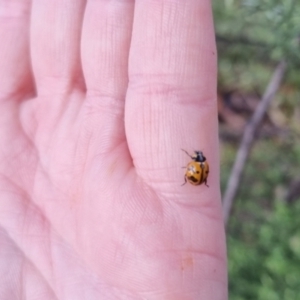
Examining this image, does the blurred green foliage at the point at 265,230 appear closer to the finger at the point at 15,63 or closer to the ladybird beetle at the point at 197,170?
the ladybird beetle at the point at 197,170

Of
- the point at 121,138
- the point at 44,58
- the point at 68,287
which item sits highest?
the point at 44,58

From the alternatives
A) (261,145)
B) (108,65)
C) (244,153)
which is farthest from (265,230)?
(108,65)

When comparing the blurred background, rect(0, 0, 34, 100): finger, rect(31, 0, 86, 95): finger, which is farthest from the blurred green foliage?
rect(0, 0, 34, 100): finger

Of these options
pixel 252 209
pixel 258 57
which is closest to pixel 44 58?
pixel 258 57

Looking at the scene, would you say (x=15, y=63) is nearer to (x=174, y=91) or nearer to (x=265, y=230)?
(x=174, y=91)

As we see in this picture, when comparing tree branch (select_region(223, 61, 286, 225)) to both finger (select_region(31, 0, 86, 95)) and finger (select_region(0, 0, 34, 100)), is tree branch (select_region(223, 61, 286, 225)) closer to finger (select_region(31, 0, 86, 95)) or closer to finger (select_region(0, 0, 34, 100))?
finger (select_region(31, 0, 86, 95))

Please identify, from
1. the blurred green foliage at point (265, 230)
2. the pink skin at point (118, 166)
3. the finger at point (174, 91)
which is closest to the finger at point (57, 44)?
the pink skin at point (118, 166)

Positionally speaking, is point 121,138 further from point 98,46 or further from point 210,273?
point 210,273
